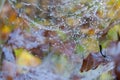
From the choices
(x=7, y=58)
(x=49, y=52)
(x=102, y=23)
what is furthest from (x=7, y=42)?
(x=102, y=23)

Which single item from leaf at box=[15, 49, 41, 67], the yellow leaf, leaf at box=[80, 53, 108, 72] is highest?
the yellow leaf

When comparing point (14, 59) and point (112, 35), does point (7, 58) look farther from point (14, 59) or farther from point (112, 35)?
point (112, 35)

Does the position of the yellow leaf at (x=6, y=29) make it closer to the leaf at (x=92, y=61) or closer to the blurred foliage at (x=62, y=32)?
the blurred foliage at (x=62, y=32)

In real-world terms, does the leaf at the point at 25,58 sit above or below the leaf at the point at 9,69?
above

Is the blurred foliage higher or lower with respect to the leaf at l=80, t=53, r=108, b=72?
higher

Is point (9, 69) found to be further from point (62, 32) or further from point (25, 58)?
point (62, 32)

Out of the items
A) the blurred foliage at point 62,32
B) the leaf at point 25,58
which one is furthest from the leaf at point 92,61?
the leaf at point 25,58

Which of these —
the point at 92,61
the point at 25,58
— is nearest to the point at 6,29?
the point at 25,58

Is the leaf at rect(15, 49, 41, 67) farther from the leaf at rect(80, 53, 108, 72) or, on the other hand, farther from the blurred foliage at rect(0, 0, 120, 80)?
the leaf at rect(80, 53, 108, 72)

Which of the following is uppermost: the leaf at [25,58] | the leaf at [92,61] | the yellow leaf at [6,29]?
the yellow leaf at [6,29]

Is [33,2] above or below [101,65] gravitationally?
above

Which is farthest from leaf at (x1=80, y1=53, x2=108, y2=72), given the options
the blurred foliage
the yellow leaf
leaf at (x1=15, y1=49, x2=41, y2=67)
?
the yellow leaf
